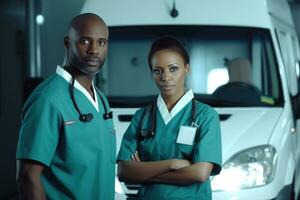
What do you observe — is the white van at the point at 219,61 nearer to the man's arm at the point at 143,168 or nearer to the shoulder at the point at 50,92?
the man's arm at the point at 143,168

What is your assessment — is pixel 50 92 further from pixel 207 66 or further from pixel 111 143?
pixel 207 66

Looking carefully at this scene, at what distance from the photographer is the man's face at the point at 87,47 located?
249cm

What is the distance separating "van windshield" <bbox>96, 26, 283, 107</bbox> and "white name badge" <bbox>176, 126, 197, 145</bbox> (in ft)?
5.84

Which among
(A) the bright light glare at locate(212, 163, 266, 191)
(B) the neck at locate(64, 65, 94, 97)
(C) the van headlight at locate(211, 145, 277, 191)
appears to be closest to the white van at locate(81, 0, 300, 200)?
(C) the van headlight at locate(211, 145, 277, 191)

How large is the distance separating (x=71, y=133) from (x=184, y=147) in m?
0.66

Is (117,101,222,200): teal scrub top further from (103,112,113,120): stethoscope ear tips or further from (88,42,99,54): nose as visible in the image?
(88,42,99,54): nose

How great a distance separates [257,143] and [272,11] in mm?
1546

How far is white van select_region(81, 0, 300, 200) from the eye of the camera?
4.50m

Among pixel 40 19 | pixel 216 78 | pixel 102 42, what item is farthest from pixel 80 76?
pixel 40 19

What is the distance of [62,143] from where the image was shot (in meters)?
2.41

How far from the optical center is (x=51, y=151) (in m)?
2.37

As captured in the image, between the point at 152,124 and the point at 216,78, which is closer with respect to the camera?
the point at 152,124

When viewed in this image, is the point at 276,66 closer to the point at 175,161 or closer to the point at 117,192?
the point at 117,192

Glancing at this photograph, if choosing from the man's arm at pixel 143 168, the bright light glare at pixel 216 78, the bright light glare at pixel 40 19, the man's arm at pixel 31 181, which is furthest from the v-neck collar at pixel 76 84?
the bright light glare at pixel 40 19
